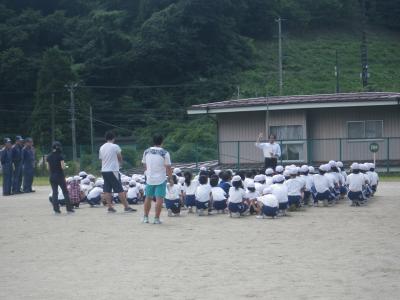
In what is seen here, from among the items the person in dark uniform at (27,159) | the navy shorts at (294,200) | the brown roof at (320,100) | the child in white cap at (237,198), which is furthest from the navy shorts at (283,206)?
the brown roof at (320,100)

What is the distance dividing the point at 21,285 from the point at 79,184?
10.5 m

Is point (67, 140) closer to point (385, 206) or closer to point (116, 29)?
point (116, 29)

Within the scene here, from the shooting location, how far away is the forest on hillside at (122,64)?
57.4 m

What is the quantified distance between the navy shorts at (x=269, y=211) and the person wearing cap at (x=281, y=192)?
0.40 metres

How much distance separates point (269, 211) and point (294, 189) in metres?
1.71

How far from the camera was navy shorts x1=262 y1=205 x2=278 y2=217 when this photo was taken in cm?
1580

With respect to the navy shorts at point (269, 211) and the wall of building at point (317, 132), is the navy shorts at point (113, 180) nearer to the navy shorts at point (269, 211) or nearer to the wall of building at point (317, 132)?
the navy shorts at point (269, 211)

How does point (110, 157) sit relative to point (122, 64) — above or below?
below

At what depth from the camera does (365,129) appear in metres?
32.6

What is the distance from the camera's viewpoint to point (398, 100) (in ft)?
100

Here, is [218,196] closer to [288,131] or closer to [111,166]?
[111,166]

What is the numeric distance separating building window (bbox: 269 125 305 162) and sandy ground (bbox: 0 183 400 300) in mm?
16142

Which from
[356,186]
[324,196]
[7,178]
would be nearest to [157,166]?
[324,196]

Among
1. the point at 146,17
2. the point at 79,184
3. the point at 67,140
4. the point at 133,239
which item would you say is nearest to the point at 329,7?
the point at 146,17
